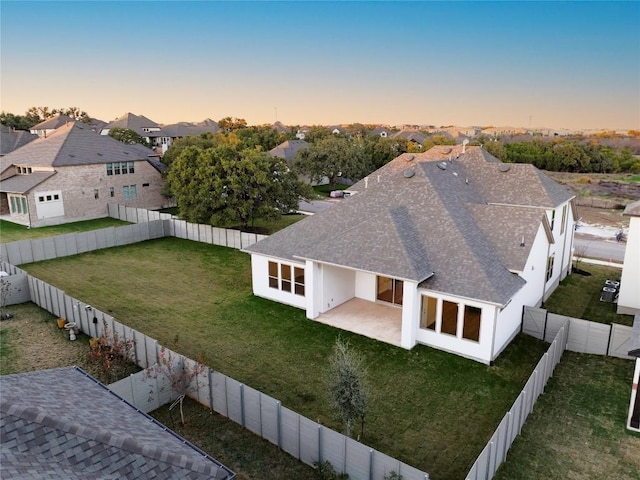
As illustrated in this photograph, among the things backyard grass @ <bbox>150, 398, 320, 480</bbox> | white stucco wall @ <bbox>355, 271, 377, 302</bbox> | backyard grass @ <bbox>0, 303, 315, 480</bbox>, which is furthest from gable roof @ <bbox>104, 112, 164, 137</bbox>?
backyard grass @ <bbox>150, 398, 320, 480</bbox>

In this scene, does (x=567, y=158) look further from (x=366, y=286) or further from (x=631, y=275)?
(x=366, y=286)

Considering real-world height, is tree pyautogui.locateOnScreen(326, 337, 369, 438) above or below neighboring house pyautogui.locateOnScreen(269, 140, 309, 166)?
below

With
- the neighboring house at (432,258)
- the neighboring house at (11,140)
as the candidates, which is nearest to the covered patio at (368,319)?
the neighboring house at (432,258)

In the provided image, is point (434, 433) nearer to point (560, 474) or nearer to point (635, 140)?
point (560, 474)

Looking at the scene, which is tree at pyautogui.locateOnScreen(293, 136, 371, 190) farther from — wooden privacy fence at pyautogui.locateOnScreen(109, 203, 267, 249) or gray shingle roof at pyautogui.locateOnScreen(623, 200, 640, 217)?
gray shingle roof at pyautogui.locateOnScreen(623, 200, 640, 217)

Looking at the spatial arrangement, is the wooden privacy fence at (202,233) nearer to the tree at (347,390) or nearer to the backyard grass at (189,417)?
the backyard grass at (189,417)

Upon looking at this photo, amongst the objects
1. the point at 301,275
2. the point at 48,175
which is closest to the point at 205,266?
the point at 301,275

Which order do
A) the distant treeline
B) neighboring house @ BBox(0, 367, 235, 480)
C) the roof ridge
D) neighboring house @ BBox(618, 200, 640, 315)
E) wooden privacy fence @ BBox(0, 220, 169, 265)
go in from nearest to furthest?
1. neighboring house @ BBox(0, 367, 235, 480)
2. the roof ridge
3. neighboring house @ BBox(618, 200, 640, 315)
4. wooden privacy fence @ BBox(0, 220, 169, 265)
5. the distant treeline
